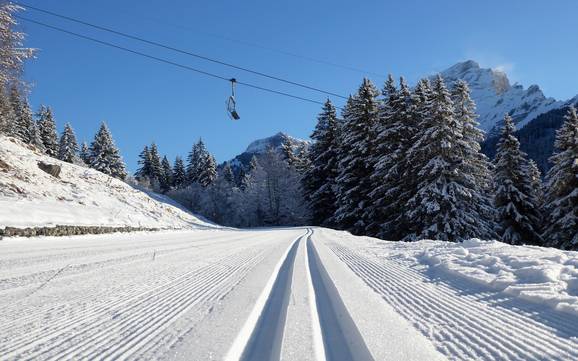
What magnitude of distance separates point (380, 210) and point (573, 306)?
82.9ft

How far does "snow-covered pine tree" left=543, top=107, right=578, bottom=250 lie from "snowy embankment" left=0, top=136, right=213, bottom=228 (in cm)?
2401

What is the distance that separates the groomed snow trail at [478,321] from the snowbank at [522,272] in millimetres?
145

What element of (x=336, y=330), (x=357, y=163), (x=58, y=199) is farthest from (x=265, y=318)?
(x=357, y=163)

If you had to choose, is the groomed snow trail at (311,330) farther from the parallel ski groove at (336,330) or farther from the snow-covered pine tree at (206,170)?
the snow-covered pine tree at (206,170)

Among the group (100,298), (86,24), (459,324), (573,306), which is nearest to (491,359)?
(459,324)

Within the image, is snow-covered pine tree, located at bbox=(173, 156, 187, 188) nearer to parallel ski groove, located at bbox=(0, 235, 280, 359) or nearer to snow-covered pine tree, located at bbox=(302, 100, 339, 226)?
snow-covered pine tree, located at bbox=(302, 100, 339, 226)

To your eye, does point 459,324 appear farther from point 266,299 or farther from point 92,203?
point 92,203

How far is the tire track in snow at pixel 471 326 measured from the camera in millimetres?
2475

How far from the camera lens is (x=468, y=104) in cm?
2628

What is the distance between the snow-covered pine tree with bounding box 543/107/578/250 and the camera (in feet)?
72.5

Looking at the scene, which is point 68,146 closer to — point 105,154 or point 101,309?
point 105,154

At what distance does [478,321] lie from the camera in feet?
10.5

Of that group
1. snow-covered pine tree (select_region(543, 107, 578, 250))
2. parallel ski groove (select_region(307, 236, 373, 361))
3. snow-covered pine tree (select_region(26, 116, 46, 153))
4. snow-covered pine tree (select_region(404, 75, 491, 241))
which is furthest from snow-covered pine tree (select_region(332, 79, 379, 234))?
snow-covered pine tree (select_region(26, 116, 46, 153))

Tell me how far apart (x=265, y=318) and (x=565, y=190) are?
2690cm
